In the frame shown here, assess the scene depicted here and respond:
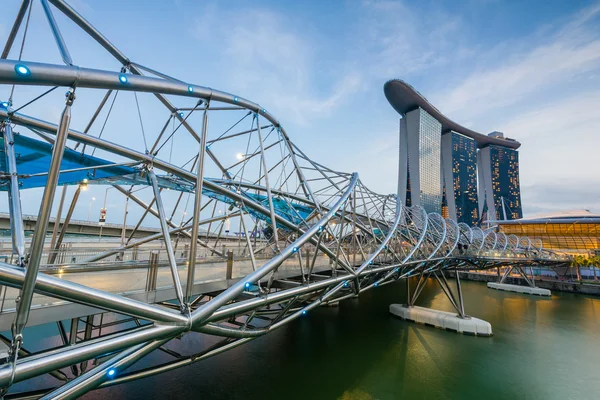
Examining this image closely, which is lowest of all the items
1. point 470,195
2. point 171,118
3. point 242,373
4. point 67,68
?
point 242,373

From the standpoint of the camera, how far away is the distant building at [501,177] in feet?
604

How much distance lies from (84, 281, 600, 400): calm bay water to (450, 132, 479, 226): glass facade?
165025mm

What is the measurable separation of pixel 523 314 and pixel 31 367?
133 ft

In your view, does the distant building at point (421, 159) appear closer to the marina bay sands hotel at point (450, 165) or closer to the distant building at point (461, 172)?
the marina bay sands hotel at point (450, 165)

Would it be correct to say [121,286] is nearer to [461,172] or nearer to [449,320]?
[449,320]

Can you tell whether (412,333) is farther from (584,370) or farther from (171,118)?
(171,118)

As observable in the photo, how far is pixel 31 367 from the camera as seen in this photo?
11.8 ft

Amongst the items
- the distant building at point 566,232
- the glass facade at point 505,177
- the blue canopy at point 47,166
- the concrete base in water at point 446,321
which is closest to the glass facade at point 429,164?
the distant building at point 566,232

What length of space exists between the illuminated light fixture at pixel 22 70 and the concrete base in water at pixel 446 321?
2906cm

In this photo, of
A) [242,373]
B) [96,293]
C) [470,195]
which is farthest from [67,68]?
[470,195]

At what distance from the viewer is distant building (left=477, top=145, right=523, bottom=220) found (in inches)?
7249

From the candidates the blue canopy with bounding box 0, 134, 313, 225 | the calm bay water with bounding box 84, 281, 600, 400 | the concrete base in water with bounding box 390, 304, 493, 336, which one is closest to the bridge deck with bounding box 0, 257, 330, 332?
the blue canopy with bounding box 0, 134, 313, 225

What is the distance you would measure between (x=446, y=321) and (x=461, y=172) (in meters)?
181

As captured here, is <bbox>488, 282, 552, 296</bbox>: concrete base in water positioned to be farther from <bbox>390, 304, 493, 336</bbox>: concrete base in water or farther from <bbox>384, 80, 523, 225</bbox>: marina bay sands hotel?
<bbox>384, 80, 523, 225</bbox>: marina bay sands hotel
